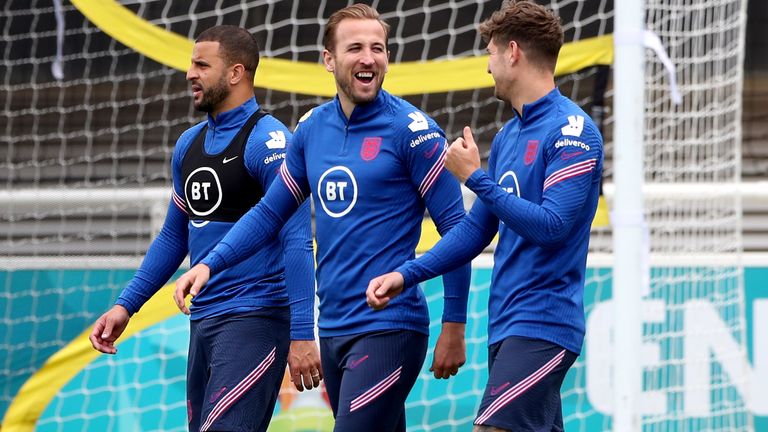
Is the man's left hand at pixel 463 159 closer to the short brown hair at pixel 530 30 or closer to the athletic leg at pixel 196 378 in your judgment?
the short brown hair at pixel 530 30

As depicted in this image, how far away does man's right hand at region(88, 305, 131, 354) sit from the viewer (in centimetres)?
455

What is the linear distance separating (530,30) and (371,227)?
0.79m

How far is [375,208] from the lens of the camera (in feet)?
13.3

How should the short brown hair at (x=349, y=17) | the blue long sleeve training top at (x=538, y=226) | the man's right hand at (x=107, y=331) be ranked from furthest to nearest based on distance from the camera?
1. the man's right hand at (x=107, y=331)
2. the short brown hair at (x=349, y=17)
3. the blue long sleeve training top at (x=538, y=226)

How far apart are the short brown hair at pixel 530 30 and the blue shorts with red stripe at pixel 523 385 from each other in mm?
883

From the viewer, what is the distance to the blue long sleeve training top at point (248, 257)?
4.41m

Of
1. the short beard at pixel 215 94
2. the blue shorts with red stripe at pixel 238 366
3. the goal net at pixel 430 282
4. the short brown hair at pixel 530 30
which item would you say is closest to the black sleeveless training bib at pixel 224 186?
the short beard at pixel 215 94

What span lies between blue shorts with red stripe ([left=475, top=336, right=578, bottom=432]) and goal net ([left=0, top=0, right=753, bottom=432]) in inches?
43.2

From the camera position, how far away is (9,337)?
23.6 feet

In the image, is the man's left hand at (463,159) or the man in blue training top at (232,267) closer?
the man's left hand at (463,159)

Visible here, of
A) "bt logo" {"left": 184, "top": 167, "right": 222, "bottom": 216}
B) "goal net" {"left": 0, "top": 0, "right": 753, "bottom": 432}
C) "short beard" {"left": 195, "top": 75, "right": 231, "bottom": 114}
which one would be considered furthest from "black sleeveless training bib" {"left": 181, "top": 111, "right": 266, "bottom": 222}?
"goal net" {"left": 0, "top": 0, "right": 753, "bottom": 432}

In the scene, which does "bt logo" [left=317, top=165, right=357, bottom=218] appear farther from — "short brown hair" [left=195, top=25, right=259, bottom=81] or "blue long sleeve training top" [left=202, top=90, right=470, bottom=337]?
"short brown hair" [left=195, top=25, right=259, bottom=81]

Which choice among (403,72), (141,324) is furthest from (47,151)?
(403,72)

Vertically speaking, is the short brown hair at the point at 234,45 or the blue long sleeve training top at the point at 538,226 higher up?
the short brown hair at the point at 234,45
